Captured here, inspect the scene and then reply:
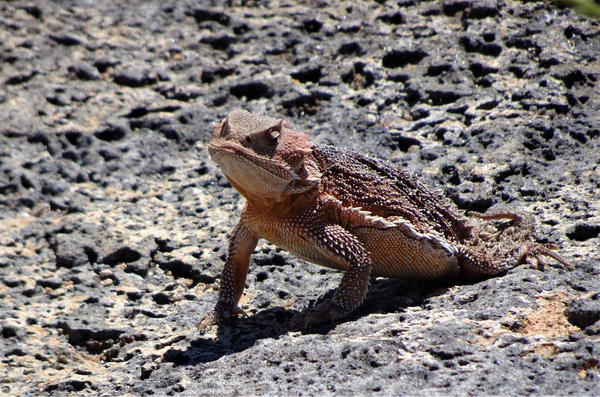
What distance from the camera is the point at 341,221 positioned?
486 cm

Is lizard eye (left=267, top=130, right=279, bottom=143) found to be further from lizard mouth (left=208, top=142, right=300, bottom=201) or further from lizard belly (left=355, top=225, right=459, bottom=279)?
lizard belly (left=355, top=225, right=459, bottom=279)

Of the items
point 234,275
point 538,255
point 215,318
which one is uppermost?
point 538,255

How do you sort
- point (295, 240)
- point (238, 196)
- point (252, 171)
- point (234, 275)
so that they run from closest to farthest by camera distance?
point (252, 171) < point (295, 240) < point (234, 275) < point (238, 196)

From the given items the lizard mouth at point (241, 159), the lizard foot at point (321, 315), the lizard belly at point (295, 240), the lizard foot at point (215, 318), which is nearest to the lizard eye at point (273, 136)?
the lizard mouth at point (241, 159)

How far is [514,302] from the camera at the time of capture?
406 cm

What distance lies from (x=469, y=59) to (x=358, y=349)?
12.7 feet

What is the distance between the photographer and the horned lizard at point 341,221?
462 centimetres

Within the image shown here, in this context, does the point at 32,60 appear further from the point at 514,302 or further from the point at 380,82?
the point at 514,302

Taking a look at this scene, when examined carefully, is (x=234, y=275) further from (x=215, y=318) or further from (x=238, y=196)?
(x=238, y=196)

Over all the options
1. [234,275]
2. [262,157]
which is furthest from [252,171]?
[234,275]

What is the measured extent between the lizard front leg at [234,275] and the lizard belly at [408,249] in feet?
2.58

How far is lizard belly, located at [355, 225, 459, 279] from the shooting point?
15.9 feet

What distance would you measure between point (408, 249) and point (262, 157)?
1.14 meters

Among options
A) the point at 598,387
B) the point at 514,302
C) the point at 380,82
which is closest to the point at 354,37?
the point at 380,82
